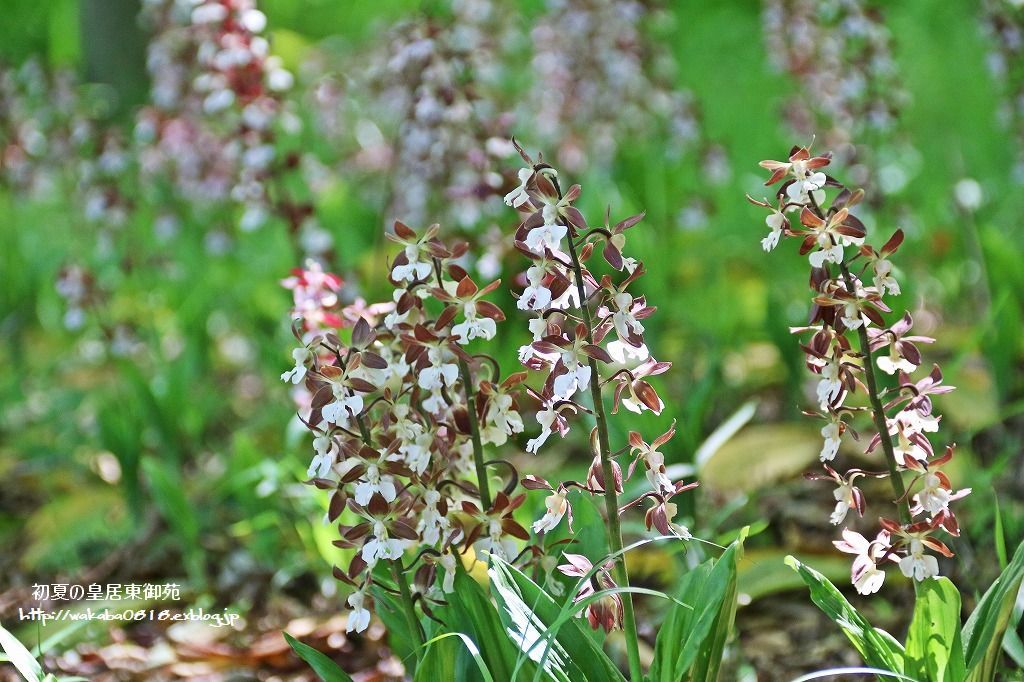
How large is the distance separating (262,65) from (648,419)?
1659mm

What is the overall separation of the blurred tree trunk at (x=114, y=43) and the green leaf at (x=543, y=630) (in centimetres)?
566

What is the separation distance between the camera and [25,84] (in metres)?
5.46

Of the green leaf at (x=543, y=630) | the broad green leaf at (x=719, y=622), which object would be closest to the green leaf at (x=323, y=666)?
the green leaf at (x=543, y=630)

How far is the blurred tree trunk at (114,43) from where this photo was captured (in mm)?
6094

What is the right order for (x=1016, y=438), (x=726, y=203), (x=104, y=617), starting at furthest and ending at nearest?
(x=726, y=203) → (x=1016, y=438) → (x=104, y=617)

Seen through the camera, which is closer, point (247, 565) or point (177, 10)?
point (247, 565)

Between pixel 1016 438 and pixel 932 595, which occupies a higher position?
pixel 932 595

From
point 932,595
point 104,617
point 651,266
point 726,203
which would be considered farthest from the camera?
point 726,203

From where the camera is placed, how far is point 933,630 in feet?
4.87

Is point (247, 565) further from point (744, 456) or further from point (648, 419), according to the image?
point (744, 456)

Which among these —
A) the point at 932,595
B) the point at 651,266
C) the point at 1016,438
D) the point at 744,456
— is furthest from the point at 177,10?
the point at 932,595

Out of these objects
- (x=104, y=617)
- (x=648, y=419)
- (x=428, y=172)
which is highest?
(x=428, y=172)

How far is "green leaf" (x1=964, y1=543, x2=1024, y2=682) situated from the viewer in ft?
4.46

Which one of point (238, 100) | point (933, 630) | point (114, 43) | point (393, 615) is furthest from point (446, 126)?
point (114, 43)
